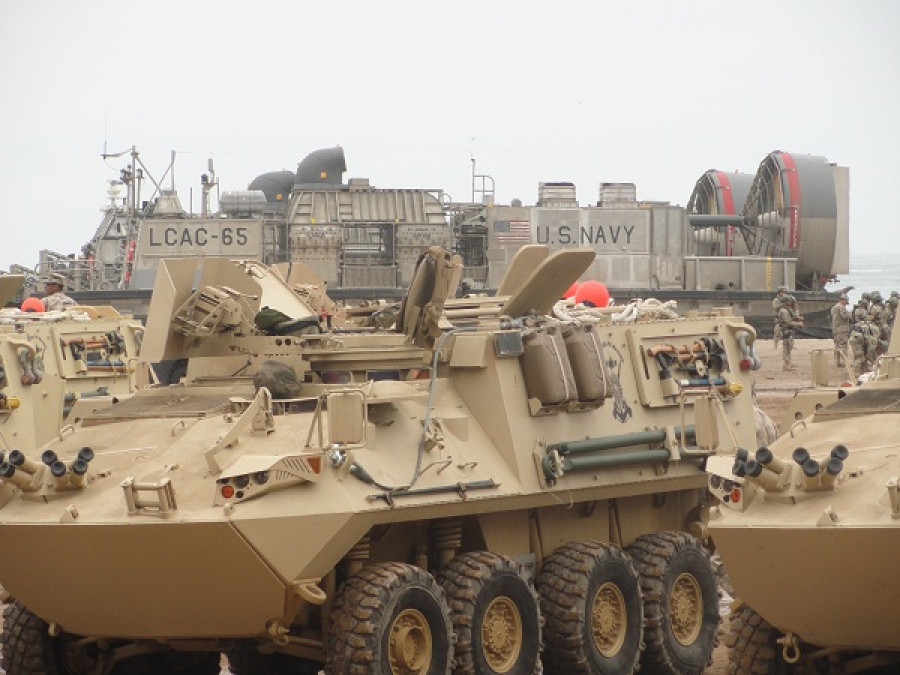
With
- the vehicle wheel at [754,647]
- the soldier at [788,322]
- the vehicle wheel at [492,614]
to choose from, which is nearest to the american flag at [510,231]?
the soldier at [788,322]

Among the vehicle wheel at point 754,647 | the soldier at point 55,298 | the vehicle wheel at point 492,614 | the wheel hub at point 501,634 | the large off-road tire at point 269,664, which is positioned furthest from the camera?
the soldier at point 55,298

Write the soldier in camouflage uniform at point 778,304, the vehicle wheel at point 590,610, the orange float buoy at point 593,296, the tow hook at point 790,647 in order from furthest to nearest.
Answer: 1. the soldier in camouflage uniform at point 778,304
2. the orange float buoy at point 593,296
3. the vehicle wheel at point 590,610
4. the tow hook at point 790,647

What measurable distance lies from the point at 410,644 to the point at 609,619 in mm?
2168

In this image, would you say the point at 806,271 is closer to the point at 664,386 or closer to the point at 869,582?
the point at 664,386

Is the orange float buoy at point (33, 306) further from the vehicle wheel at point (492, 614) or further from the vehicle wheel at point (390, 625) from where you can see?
the vehicle wheel at point (390, 625)

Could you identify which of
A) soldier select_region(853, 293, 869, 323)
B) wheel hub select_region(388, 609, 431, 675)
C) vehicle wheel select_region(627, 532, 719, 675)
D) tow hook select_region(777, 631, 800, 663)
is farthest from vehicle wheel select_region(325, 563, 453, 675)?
soldier select_region(853, 293, 869, 323)

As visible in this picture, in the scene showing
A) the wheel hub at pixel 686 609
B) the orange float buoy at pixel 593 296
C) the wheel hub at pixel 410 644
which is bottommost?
the wheel hub at pixel 686 609

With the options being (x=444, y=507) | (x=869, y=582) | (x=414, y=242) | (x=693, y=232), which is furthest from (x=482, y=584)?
(x=693, y=232)

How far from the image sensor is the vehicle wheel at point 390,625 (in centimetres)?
1002

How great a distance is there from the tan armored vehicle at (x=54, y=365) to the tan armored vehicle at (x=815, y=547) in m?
8.68

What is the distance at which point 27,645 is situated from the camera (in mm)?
11219

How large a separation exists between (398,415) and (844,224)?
32488mm

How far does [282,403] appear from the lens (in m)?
11.3

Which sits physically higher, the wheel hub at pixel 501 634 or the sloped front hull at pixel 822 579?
the sloped front hull at pixel 822 579
